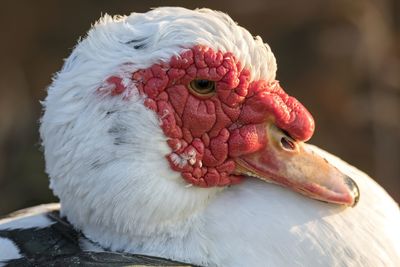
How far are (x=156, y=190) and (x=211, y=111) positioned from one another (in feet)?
1.22

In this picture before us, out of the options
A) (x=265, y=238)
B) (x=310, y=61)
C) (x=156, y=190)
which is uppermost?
(x=156, y=190)

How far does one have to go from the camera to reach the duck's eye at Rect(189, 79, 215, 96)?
3.37 m

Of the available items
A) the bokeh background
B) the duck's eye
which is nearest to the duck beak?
the duck's eye

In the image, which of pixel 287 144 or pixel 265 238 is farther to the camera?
pixel 287 144

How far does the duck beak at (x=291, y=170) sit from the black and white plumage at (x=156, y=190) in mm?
75

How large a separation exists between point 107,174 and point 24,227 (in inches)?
25.0

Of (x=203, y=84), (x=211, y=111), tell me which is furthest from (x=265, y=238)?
(x=203, y=84)

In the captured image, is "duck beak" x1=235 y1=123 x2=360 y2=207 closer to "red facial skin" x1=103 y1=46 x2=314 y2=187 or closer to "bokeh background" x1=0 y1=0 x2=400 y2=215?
"red facial skin" x1=103 y1=46 x2=314 y2=187

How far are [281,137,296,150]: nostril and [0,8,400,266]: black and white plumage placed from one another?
187 mm

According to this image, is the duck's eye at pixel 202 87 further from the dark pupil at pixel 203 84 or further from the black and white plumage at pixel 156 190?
the black and white plumage at pixel 156 190

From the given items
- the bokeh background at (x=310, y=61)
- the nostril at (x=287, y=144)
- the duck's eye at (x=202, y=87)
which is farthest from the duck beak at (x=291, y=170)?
the bokeh background at (x=310, y=61)

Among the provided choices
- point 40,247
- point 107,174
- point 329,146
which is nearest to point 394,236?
point 107,174

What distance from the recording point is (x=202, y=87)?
11.1ft

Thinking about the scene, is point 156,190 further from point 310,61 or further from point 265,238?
point 310,61
